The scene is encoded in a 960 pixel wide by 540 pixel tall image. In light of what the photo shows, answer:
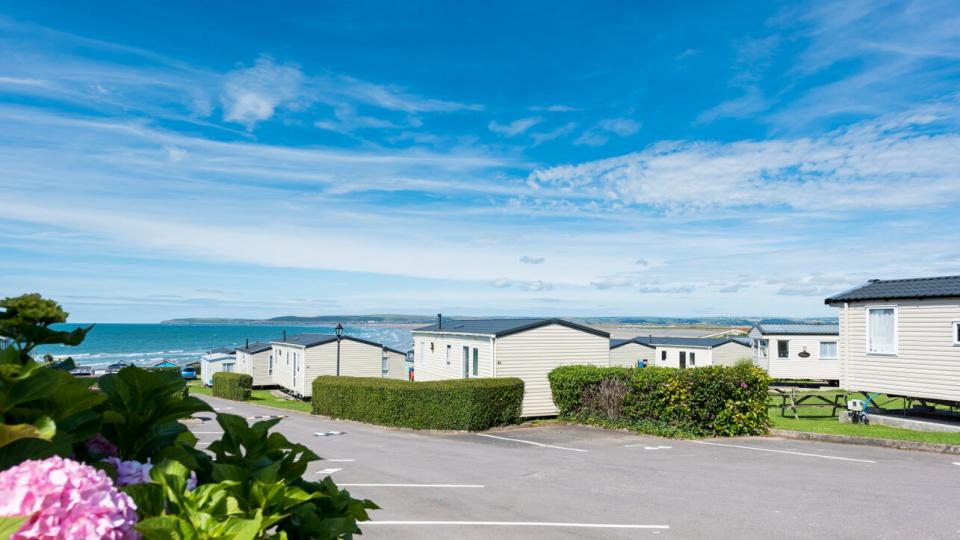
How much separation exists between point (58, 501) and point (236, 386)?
37.8 metres

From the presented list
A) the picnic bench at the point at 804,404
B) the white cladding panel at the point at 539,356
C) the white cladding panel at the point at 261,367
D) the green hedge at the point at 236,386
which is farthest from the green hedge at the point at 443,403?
the white cladding panel at the point at 261,367

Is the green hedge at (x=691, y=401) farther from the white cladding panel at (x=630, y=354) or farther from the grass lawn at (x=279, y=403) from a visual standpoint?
the white cladding panel at (x=630, y=354)

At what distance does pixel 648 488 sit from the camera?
39.4 feet

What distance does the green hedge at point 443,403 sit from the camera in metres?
21.4

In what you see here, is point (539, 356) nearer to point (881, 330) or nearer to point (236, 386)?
point (881, 330)

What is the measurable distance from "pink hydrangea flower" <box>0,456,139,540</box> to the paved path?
849 cm

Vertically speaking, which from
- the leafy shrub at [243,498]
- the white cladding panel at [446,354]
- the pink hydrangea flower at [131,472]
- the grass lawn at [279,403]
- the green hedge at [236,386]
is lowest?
the grass lawn at [279,403]

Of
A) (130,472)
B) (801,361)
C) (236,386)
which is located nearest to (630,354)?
(801,361)

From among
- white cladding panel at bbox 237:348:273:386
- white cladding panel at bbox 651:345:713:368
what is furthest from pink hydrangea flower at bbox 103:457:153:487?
white cladding panel at bbox 651:345:713:368

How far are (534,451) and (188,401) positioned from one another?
1551 cm

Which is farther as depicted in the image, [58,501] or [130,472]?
[130,472]

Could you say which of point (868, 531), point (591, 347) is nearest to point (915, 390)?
point (591, 347)

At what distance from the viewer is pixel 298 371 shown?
37.6 meters

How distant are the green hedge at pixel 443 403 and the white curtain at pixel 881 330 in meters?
11.7
